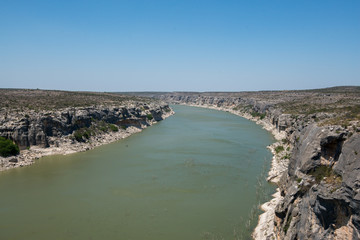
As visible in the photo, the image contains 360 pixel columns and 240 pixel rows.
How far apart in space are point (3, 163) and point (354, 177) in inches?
1136

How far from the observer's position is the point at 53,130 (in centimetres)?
3278

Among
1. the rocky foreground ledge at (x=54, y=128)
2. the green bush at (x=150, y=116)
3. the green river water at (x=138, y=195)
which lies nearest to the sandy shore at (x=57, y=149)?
the rocky foreground ledge at (x=54, y=128)

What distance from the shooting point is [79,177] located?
22.9m

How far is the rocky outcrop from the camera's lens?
1130 inches

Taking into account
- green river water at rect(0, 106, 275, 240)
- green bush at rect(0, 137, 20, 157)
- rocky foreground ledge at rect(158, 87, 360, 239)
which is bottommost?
green river water at rect(0, 106, 275, 240)

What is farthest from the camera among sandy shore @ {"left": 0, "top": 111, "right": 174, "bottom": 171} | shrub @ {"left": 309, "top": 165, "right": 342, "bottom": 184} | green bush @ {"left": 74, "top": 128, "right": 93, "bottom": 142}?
green bush @ {"left": 74, "top": 128, "right": 93, "bottom": 142}

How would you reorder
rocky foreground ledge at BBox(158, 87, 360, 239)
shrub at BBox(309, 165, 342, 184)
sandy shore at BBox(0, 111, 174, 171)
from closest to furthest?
rocky foreground ledge at BBox(158, 87, 360, 239) < shrub at BBox(309, 165, 342, 184) < sandy shore at BBox(0, 111, 174, 171)

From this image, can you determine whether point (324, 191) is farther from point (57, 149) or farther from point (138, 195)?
point (57, 149)

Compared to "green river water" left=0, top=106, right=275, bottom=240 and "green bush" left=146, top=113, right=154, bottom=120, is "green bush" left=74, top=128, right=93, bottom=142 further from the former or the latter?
"green bush" left=146, top=113, right=154, bottom=120

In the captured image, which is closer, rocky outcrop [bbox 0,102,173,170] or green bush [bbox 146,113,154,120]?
rocky outcrop [bbox 0,102,173,170]

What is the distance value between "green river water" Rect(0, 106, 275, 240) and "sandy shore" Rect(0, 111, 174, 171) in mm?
1167

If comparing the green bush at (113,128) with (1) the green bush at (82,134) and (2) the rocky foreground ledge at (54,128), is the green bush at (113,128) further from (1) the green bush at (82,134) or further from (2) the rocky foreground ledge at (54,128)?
(1) the green bush at (82,134)

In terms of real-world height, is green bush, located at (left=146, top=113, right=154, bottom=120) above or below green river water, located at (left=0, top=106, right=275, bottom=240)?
above

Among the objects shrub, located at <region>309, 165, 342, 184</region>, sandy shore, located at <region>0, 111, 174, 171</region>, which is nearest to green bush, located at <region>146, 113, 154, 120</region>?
sandy shore, located at <region>0, 111, 174, 171</region>
